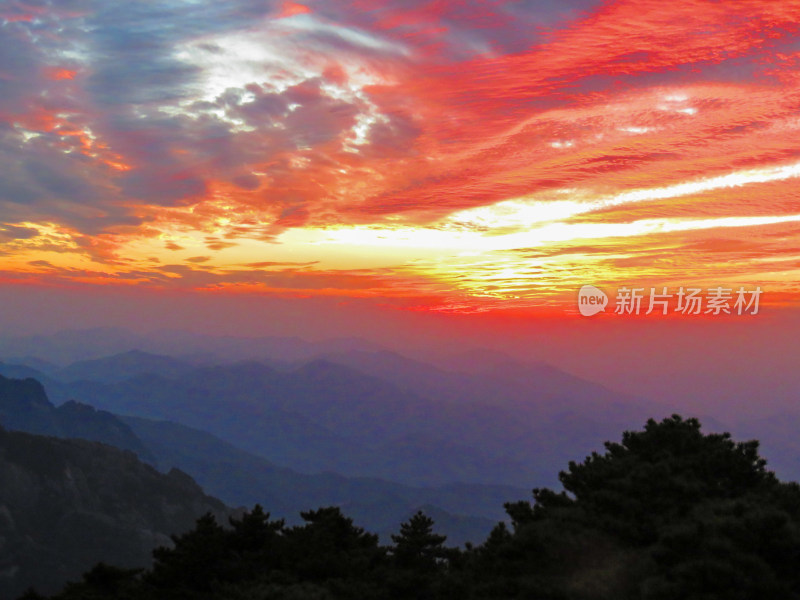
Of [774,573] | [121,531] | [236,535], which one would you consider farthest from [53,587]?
[774,573]

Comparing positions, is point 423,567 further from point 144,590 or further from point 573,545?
point 144,590

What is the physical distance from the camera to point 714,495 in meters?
27.5

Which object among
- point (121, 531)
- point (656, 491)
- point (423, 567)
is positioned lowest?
point (121, 531)

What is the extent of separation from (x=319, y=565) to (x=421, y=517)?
25.4 feet

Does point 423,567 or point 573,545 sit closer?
point 573,545

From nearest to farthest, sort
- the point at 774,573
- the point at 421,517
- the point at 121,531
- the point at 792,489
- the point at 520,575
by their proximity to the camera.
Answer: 1. the point at 774,573
2. the point at 520,575
3. the point at 792,489
4. the point at 421,517
5. the point at 121,531

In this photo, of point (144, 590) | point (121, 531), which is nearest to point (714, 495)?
point (144, 590)

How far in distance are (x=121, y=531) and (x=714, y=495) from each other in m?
207

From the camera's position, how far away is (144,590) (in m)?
25.8

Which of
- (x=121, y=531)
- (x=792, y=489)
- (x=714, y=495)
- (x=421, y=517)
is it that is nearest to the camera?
(x=792, y=489)

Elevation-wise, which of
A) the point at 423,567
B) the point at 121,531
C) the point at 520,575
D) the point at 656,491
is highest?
the point at 656,491

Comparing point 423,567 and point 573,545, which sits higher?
point 573,545

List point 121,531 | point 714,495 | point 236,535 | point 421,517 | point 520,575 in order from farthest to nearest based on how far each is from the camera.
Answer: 1. point 121,531
2. point 421,517
3. point 236,535
4. point 714,495
5. point 520,575

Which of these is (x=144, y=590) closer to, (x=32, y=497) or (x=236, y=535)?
(x=236, y=535)
